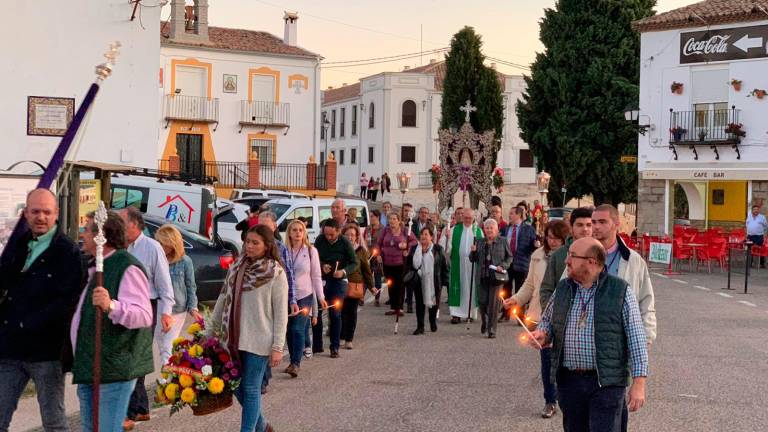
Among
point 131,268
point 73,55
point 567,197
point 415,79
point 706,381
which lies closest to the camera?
point 131,268

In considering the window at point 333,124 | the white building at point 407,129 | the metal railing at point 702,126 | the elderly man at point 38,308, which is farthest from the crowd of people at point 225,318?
the window at point 333,124

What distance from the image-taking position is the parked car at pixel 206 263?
16484mm

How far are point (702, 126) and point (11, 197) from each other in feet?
99.4

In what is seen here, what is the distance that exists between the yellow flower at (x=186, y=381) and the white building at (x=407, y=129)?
62.4 meters

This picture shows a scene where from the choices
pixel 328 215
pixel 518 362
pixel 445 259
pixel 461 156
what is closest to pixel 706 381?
pixel 518 362

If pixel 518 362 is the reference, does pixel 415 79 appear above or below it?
above

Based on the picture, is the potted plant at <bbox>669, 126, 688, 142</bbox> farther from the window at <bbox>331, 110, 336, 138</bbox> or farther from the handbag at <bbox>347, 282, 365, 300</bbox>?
the window at <bbox>331, 110, 336, 138</bbox>

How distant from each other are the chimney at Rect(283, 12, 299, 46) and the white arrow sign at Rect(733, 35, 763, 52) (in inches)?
999

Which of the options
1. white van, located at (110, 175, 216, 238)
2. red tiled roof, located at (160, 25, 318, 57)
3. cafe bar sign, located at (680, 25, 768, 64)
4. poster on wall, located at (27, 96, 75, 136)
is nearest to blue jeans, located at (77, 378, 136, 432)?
white van, located at (110, 175, 216, 238)

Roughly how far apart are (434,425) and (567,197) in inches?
1686

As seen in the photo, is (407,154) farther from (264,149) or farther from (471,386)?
(471,386)

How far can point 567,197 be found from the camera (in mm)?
50562

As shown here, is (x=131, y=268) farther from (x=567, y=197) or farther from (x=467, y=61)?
(x=467, y=61)

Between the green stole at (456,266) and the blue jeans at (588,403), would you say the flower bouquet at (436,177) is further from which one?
the blue jeans at (588,403)
